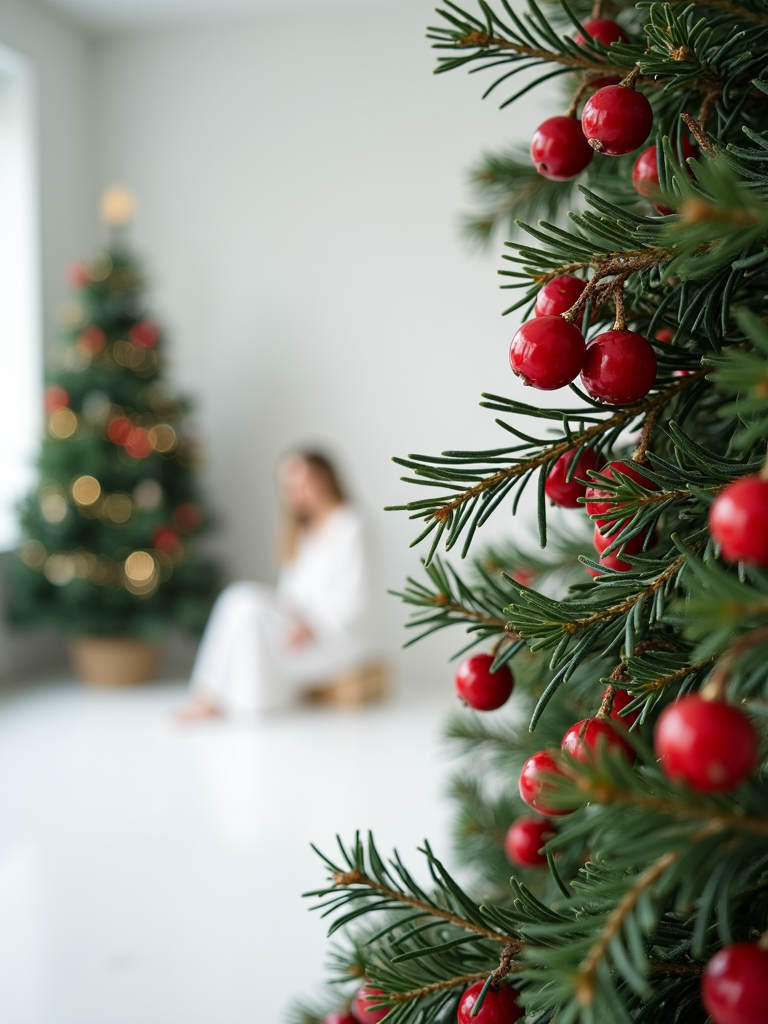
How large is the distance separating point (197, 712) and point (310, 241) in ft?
7.39

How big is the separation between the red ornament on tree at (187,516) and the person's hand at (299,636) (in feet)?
2.24

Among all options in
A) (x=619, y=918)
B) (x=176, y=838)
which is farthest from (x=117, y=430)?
(x=619, y=918)

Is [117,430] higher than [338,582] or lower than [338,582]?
higher

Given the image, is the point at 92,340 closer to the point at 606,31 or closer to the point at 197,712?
the point at 197,712

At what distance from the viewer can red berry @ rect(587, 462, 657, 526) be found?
42cm

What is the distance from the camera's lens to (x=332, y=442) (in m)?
4.59

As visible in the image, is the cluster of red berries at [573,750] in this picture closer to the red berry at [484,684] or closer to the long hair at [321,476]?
the red berry at [484,684]

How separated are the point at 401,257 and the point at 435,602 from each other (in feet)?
13.2

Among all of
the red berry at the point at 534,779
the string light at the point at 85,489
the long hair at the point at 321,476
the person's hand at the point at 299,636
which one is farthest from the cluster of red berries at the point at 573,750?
the string light at the point at 85,489

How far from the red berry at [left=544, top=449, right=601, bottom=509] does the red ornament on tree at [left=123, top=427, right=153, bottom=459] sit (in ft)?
12.4

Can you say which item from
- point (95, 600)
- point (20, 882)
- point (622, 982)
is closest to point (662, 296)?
point (622, 982)

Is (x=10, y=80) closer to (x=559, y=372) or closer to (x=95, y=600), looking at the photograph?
A: (x=95, y=600)

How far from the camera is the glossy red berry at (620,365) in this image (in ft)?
1.30

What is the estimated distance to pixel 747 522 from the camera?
0.88 ft
